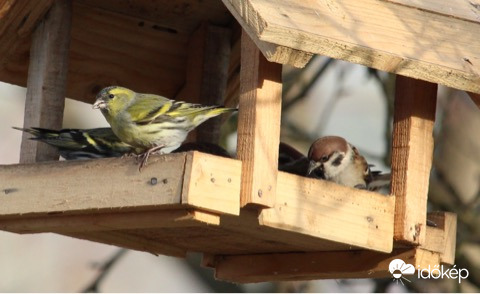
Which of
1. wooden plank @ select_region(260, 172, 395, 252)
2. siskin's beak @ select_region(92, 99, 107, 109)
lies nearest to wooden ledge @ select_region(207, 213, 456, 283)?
wooden plank @ select_region(260, 172, 395, 252)

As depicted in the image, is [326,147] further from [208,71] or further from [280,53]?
[280,53]

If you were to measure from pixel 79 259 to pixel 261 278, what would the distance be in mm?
5497

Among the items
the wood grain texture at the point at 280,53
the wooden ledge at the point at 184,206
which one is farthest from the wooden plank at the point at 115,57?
the wood grain texture at the point at 280,53

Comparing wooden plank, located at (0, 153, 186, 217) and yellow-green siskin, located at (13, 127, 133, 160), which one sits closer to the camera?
wooden plank, located at (0, 153, 186, 217)

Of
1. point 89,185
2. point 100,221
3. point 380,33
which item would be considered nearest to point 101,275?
point 100,221

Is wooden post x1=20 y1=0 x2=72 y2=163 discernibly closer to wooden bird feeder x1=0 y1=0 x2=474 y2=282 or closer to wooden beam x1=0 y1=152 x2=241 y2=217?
wooden bird feeder x1=0 y1=0 x2=474 y2=282

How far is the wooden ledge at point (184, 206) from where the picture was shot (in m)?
4.42

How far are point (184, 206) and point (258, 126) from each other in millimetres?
444

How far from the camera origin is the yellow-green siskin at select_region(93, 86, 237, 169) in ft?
17.7

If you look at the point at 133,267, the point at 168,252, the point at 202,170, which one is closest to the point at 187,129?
the point at 168,252

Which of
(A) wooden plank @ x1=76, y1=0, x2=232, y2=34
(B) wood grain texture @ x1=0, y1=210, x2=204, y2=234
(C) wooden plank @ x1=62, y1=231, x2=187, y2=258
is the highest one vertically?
(A) wooden plank @ x1=76, y1=0, x2=232, y2=34

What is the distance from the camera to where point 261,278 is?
5.74 metres

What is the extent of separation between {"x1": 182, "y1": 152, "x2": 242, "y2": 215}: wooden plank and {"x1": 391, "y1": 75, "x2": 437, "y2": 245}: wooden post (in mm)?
944

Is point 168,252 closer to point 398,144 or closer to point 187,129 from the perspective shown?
point 187,129
